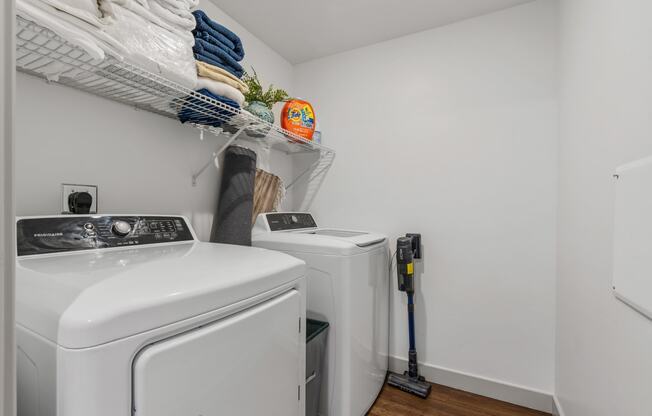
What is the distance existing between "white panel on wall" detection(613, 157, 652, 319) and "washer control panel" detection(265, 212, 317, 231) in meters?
1.62

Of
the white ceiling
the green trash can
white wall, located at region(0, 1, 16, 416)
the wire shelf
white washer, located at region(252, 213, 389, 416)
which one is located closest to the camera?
white wall, located at region(0, 1, 16, 416)

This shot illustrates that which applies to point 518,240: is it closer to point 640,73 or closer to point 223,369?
point 640,73

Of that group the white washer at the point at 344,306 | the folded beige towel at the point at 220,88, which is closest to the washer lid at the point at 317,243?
the white washer at the point at 344,306

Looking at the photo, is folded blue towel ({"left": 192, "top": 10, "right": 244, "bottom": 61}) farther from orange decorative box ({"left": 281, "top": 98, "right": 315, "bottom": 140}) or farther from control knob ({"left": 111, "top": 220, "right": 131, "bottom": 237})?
control knob ({"left": 111, "top": 220, "right": 131, "bottom": 237})

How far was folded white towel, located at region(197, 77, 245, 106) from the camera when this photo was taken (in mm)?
1294

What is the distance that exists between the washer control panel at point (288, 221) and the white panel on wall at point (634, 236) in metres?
1.62

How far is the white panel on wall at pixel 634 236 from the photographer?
2.53 feet

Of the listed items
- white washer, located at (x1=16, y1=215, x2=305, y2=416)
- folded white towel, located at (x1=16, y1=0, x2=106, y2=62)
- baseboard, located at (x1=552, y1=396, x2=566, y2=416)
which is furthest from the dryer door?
baseboard, located at (x1=552, y1=396, x2=566, y2=416)

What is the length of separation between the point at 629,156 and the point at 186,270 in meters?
1.34

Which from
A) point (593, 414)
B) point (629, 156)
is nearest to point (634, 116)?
point (629, 156)

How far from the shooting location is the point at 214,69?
1.34 metres

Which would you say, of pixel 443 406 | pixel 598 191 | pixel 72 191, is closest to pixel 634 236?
pixel 598 191

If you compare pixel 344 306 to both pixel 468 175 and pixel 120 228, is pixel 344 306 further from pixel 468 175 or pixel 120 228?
pixel 468 175

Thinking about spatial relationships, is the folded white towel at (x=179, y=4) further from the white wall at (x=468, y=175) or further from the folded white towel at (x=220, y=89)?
the white wall at (x=468, y=175)
